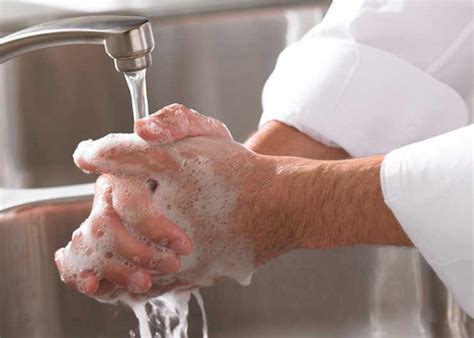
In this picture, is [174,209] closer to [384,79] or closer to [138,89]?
[138,89]

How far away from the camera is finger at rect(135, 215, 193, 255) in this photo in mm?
769

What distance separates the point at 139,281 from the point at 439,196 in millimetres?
193

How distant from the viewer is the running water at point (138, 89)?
741 millimetres

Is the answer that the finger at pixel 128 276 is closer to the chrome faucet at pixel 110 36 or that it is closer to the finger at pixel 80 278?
the finger at pixel 80 278

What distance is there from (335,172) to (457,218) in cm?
8

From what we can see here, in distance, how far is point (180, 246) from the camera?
2.53 feet

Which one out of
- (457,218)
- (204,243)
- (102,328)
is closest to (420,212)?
(457,218)

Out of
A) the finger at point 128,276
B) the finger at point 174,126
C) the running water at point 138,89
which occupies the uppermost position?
the running water at point 138,89

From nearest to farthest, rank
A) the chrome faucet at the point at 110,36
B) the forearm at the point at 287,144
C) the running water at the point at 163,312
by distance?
the chrome faucet at the point at 110,36, the running water at the point at 163,312, the forearm at the point at 287,144

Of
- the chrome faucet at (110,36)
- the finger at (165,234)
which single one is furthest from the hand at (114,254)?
the chrome faucet at (110,36)

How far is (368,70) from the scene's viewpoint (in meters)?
1.01

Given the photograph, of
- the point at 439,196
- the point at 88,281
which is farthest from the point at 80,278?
the point at 439,196

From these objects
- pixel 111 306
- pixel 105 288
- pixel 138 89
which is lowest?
pixel 111 306

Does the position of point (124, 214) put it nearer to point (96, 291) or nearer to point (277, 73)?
point (96, 291)
